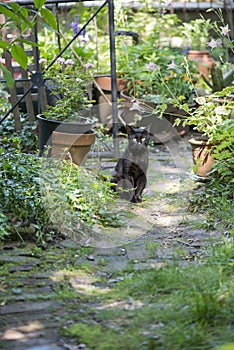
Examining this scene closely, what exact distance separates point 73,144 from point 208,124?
114cm

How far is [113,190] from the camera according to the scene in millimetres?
4969

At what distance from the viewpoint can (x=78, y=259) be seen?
139 inches

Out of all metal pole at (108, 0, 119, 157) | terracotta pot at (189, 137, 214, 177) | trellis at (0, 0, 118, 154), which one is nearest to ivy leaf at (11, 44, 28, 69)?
trellis at (0, 0, 118, 154)

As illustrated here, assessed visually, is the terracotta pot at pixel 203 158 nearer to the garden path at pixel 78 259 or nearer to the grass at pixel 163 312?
the garden path at pixel 78 259

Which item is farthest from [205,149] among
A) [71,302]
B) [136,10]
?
[136,10]

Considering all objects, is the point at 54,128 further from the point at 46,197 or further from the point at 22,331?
the point at 22,331

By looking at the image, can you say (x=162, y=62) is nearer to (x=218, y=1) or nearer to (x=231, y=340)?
(x=218, y=1)

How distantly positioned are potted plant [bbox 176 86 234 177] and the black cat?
14.5 inches

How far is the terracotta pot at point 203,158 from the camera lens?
508cm

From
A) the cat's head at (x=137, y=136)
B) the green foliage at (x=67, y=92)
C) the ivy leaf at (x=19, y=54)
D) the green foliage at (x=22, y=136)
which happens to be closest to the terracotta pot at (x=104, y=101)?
the green foliage at (x=67, y=92)

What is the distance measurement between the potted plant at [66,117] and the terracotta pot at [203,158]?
2.91 feet

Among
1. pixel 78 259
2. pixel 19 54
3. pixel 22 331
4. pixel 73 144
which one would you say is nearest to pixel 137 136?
pixel 73 144

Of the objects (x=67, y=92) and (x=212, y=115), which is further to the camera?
(x=67, y=92)

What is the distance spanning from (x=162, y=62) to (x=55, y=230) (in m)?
4.22
